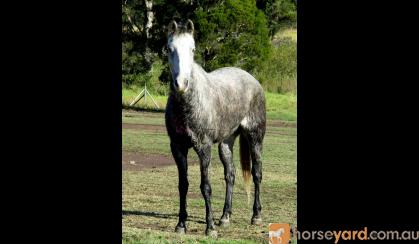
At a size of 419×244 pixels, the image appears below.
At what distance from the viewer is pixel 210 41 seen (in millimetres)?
32375

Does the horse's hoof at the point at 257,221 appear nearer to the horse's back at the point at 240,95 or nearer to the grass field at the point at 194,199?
the grass field at the point at 194,199

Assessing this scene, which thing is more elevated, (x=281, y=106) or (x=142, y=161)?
(x=281, y=106)

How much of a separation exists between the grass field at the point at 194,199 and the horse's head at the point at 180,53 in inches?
67.6

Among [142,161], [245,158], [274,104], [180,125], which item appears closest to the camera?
[180,125]

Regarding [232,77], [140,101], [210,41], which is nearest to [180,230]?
[232,77]

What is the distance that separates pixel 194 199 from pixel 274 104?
22.4m

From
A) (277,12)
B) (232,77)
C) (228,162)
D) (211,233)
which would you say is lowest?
(211,233)

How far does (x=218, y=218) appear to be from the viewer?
991cm

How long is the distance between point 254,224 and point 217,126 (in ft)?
4.91

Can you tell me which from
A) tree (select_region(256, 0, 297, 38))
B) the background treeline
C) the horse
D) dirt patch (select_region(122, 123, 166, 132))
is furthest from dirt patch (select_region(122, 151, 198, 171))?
tree (select_region(256, 0, 297, 38))

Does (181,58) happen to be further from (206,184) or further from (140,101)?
(140,101)

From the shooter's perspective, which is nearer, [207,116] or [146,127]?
[207,116]
